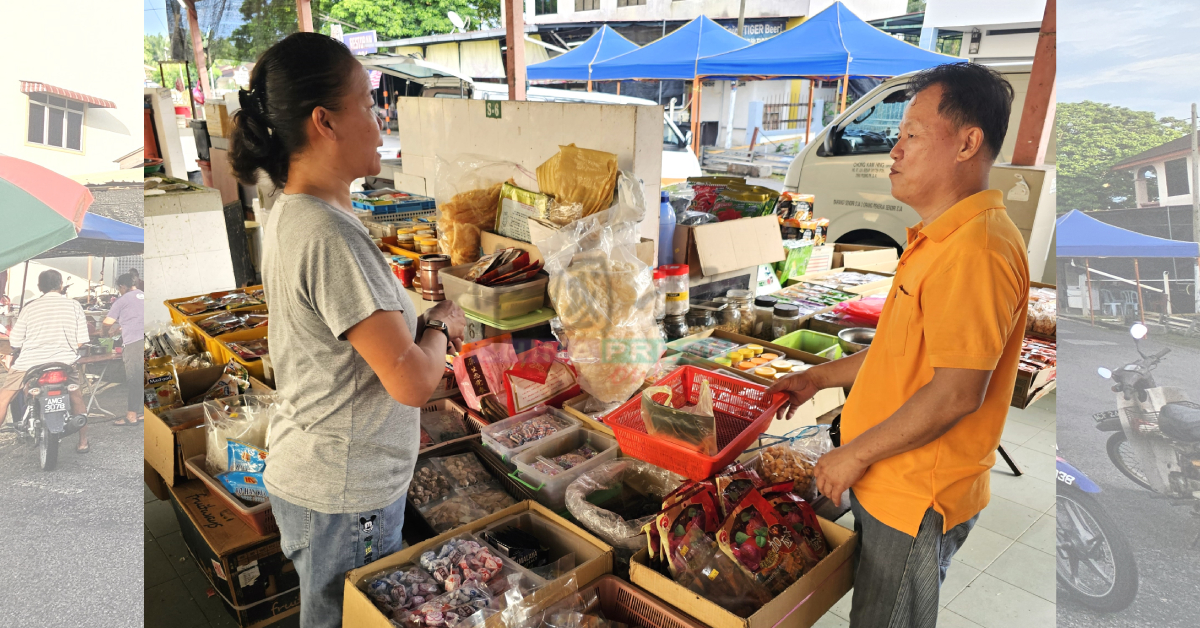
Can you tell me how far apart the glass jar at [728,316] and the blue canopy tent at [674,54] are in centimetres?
908

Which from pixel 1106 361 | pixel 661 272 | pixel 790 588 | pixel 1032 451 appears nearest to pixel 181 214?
pixel 661 272

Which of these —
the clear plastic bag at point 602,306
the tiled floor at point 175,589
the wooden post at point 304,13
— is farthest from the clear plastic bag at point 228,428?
the wooden post at point 304,13

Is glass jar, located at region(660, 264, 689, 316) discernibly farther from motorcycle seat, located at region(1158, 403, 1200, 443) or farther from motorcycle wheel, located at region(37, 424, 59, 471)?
motorcycle wheel, located at region(37, 424, 59, 471)

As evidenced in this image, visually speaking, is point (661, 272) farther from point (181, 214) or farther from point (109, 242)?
point (181, 214)

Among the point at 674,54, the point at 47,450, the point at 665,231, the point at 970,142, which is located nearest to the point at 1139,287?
the point at 970,142

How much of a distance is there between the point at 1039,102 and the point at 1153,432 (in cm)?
439

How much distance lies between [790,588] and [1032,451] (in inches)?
130

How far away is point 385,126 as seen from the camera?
1214cm

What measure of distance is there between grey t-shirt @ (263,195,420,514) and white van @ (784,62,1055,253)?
4978 mm

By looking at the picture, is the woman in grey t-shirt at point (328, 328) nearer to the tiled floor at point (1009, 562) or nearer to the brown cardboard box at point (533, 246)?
the brown cardboard box at point (533, 246)

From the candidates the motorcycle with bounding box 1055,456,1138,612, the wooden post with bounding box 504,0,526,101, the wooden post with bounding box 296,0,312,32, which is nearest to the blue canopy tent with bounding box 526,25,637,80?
the wooden post with bounding box 296,0,312,32

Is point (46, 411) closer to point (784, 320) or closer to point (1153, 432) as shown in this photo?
point (1153, 432)

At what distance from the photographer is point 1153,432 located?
1054 millimetres

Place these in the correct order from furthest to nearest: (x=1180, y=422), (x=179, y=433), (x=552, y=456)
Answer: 1. (x=179, y=433)
2. (x=552, y=456)
3. (x=1180, y=422)
